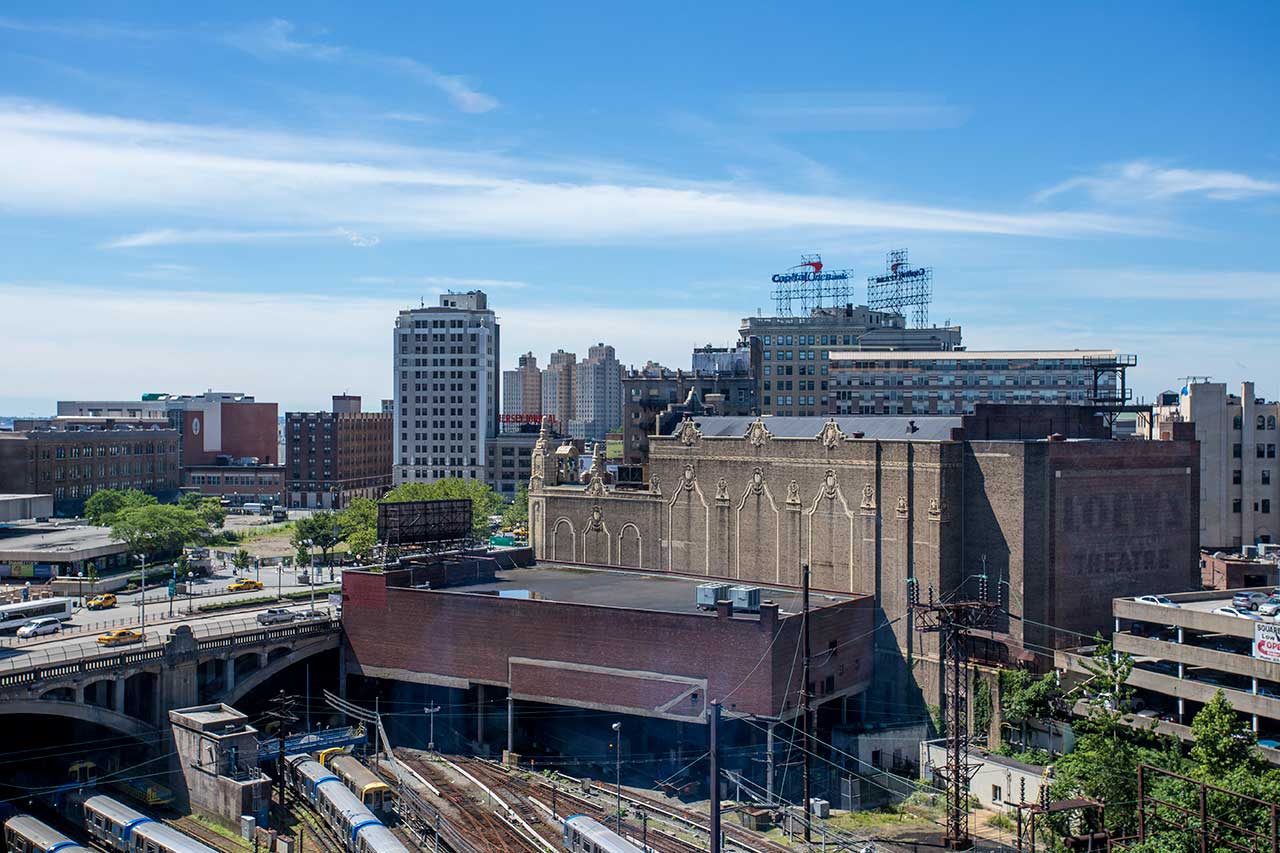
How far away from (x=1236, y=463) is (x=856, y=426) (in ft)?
175

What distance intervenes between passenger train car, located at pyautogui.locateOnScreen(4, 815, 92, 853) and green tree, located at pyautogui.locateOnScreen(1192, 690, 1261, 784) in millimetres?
55378

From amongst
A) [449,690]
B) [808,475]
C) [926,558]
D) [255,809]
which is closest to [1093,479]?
[926,558]

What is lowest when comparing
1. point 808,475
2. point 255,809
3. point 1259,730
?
point 255,809

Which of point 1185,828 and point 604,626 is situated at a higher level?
point 604,626

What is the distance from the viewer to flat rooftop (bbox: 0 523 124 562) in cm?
12738

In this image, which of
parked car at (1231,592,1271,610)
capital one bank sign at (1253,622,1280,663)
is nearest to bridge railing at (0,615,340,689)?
capital one bank sign at (1253,622,1280,663)

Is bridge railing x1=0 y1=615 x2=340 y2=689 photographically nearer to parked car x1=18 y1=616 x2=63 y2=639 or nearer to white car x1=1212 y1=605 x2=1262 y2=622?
parked car x1=18 y1=616 x2=63 y2=639

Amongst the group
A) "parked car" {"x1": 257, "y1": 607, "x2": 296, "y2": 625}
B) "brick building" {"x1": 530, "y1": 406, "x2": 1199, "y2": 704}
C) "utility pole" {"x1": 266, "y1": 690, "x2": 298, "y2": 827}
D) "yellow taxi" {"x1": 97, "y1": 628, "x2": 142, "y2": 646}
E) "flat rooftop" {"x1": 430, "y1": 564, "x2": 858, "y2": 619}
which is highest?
"brick building" {"x1": 530, "y1": 406, "x2": 1199, "y2": 704}

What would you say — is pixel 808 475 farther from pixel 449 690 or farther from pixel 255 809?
pixel 255 809

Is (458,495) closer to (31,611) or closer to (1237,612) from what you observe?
(31,611)

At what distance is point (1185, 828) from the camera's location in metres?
53.1

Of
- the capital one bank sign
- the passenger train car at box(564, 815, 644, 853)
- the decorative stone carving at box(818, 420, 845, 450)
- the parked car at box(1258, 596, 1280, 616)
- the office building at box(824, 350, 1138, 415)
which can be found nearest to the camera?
the passenger train car at box(564, 815, 644, 853)

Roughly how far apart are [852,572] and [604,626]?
1985 centimetres

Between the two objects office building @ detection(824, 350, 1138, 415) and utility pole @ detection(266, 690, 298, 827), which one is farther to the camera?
office building @ detection(824, 350, 1138, 415)
